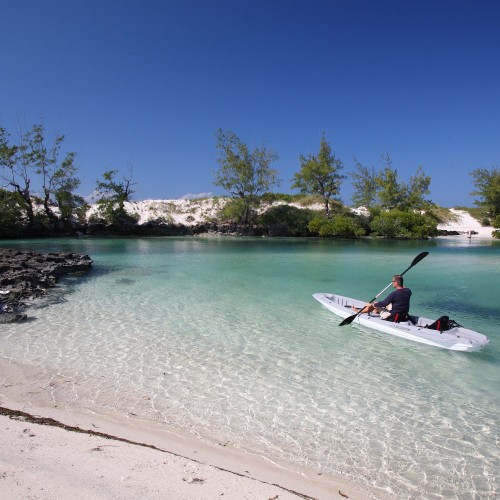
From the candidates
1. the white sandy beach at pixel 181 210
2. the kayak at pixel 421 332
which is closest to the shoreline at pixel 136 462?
the kayak at pixel 421 332

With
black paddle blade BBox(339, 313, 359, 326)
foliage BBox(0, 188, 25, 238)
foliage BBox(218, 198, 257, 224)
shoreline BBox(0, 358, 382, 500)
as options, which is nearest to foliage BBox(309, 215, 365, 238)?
foliage BBox(218, 198, 257, 224)

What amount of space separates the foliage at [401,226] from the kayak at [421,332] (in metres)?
39.1

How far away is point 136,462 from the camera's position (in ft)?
12.5

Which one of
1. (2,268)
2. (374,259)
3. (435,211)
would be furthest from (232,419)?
(435,211)

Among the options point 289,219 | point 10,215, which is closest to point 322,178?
point 289,219

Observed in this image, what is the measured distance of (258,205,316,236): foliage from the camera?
162 ft

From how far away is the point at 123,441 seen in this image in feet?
14.1

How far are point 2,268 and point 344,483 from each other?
1552 centimetres

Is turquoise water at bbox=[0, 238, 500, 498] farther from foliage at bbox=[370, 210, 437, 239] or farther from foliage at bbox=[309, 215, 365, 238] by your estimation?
foliage at bbox=[370, 210, 437, 239]

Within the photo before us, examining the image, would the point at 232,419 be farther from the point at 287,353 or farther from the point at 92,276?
the point at 92,276

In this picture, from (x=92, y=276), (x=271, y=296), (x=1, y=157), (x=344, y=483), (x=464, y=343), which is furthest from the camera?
(x=1, y=157)

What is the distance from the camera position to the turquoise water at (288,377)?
182 inches

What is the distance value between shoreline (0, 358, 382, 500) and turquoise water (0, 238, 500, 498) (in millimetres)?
269

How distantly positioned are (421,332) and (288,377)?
363 centimetres
